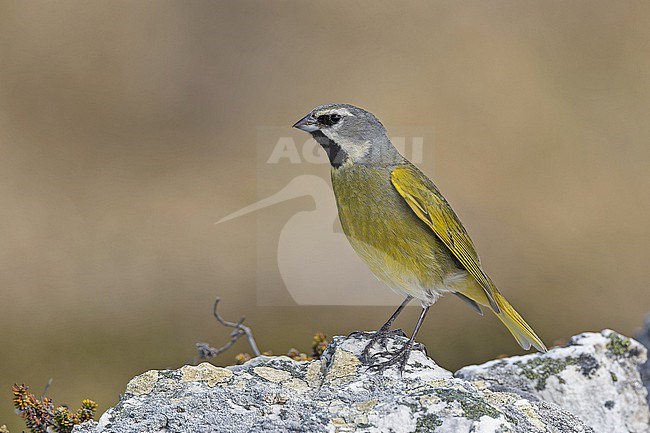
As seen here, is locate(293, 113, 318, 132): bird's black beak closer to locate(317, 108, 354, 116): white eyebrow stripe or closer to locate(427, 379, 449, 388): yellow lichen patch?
locate(317, 108, 354, 116): white eyebrow stripe

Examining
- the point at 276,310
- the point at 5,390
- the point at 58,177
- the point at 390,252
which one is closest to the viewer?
the point at 390,252

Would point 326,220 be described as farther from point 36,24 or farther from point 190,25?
point 36,24

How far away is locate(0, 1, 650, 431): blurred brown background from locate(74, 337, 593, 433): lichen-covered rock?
295 inches

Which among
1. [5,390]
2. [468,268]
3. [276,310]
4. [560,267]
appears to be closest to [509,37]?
[560,267]

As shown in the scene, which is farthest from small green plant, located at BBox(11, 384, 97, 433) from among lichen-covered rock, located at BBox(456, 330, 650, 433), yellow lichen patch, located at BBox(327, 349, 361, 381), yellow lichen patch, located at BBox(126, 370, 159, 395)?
lichen-covered rock, located at BBox(456, 330, 650, 433)

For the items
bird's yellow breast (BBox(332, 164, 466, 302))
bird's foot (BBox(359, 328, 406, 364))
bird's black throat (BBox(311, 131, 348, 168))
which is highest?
bird's black throat (BBox(311, 131, 348, 168))

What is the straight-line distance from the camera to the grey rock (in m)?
3.55

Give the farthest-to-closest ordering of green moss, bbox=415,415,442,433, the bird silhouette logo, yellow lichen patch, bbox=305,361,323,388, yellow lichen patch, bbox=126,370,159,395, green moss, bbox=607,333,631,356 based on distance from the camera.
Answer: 1. the bird silhouette logo
2. green moss, bbox=607,333,631,356
3. yellow lichen patch, bbox=305,361,323,388
4. yellow lichen patch, bbox=126,370,159,395
5. green moss, bbox=415,415,442,433

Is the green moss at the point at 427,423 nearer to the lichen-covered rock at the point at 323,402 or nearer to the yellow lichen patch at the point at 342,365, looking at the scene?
the lichen-covered rock at the point at 323,402

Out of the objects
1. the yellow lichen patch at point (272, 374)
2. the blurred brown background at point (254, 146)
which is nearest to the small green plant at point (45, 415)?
the yellow lichen patch at point (272, 374)

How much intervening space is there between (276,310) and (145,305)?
1767mm

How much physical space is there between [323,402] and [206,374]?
1.99 ft

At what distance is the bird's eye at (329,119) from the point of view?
187 inches

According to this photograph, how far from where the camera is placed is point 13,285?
1279 centimetres
